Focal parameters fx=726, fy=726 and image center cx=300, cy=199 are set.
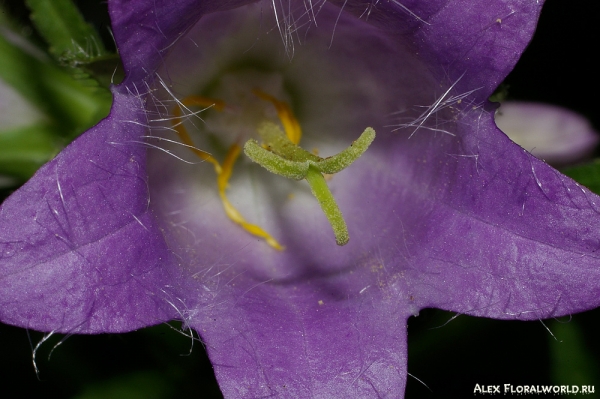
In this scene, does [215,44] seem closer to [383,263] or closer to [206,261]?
[206,261]

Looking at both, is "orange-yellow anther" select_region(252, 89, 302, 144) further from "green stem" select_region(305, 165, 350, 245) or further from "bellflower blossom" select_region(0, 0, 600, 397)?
"green stem" select_region(305, 165, 350, 245)

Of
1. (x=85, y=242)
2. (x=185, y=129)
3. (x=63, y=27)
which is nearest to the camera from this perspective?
(x=85, y=242)

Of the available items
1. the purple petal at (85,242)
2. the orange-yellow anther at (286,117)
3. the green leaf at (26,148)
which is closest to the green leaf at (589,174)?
the orange-yellow anther at (286,117)

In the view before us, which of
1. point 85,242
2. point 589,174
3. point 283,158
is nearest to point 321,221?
point 283,158

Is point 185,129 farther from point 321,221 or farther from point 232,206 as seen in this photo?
point 321,221

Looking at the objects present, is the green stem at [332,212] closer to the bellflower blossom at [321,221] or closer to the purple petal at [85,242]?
the bellflower blossom at [321,221]

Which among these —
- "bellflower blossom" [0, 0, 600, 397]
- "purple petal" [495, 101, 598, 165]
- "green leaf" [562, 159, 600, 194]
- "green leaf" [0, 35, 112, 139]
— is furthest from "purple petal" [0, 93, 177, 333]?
"purple petal" [495, 101, 598, 165]

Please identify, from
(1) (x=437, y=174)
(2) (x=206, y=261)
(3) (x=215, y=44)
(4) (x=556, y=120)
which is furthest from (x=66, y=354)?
(4) (x=556, y=120)
